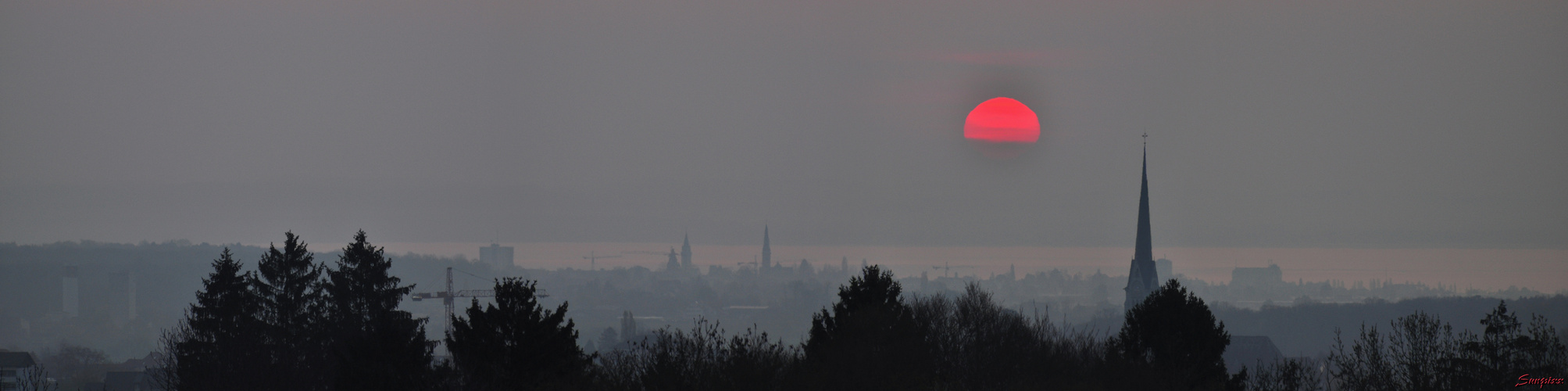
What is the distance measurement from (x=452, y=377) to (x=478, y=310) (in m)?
1.81

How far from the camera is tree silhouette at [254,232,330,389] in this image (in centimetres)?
4428

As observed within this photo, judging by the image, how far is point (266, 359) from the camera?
39.9 metres

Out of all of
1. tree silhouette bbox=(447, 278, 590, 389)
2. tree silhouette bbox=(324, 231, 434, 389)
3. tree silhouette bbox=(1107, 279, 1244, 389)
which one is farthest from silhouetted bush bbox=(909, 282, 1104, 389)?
tree silhouette bbox=(324, 231, 434, 389)

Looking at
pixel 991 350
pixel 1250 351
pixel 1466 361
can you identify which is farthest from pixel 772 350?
pixel 1250 351

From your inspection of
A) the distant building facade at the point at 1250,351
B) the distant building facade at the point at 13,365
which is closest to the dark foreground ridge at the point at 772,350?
the distant building facade at the point at 13,365

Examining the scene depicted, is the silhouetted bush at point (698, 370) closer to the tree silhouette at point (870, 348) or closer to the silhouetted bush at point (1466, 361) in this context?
the tree silhouette at point (870, 348)

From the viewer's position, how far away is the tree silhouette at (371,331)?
102 ft

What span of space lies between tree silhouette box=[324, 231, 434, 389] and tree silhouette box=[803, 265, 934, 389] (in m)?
10.6

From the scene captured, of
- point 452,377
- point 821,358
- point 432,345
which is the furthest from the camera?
point 432,345

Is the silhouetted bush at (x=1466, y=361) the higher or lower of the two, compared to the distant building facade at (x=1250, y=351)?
higher

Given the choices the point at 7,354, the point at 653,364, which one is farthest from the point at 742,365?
the point at 7,354

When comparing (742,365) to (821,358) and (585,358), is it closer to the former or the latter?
(585,358)

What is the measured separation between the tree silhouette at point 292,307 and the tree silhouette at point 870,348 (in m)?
17.9

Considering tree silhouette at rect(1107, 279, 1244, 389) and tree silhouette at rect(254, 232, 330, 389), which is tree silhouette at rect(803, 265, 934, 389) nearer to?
tree silhouette at rect(1107, 279, 1244, 389)
